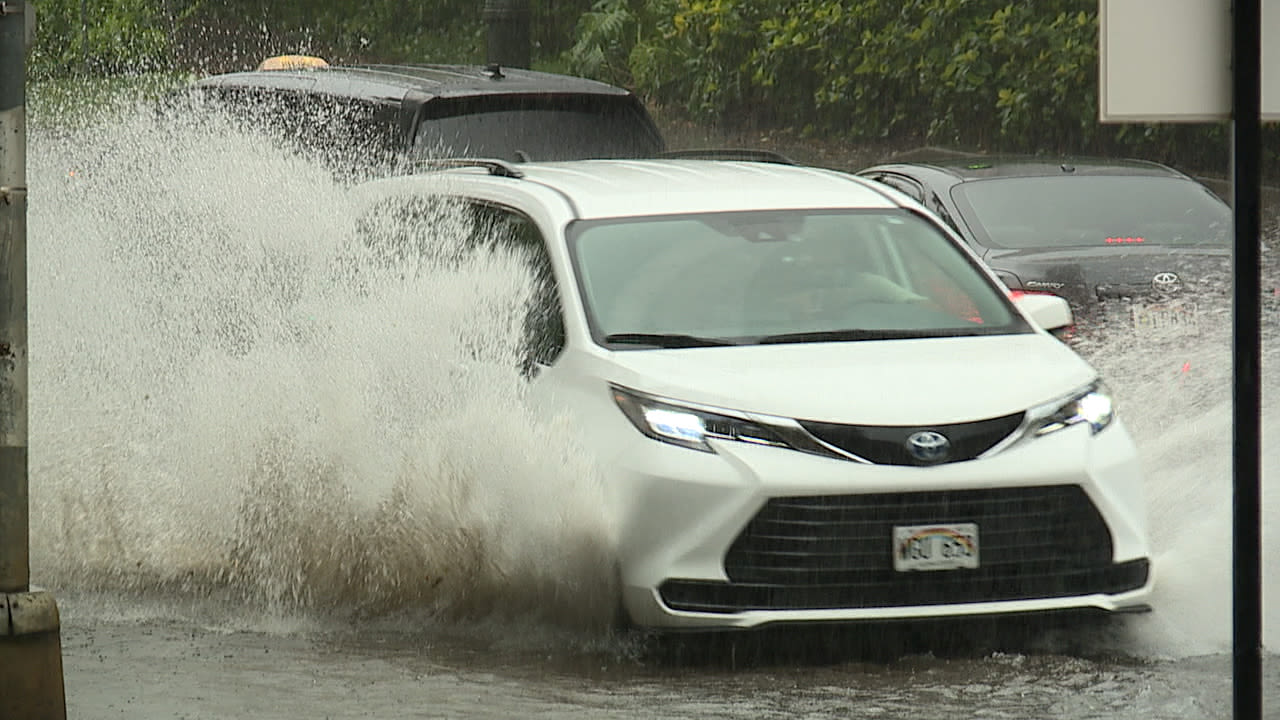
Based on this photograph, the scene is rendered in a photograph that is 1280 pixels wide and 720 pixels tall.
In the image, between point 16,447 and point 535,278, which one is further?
point 535,278

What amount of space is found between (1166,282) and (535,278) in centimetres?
262

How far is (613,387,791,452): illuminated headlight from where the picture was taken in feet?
19.2

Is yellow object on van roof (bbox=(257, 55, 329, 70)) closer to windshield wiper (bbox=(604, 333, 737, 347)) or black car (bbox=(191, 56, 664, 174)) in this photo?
black car (bbox=(191, 56, 664, 174))

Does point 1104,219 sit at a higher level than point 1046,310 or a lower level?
higher

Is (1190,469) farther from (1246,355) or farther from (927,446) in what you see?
(1246,355)

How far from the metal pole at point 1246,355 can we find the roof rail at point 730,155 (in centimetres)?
213

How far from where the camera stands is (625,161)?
22.3 ft

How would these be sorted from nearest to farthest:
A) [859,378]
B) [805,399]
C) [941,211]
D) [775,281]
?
1. [805,399]
2. [859,378]
3. [775,281]
4. [941,211]

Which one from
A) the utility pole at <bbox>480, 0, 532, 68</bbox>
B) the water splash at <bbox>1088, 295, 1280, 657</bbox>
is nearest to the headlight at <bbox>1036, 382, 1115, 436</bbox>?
the water splash at <bbox>1088, 295, 1280, 657</bbox>

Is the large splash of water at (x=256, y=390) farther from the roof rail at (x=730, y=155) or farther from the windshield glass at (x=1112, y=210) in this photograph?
the windshield glass at (x=1112, y=210)

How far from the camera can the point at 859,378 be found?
608 cm

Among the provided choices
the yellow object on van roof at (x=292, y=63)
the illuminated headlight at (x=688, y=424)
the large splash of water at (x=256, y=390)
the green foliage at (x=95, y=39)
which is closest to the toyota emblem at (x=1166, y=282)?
the illuminated headlight at (x=688, y=424)

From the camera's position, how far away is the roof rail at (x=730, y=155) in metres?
6.85

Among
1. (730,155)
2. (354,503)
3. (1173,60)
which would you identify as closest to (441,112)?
(730,155)
